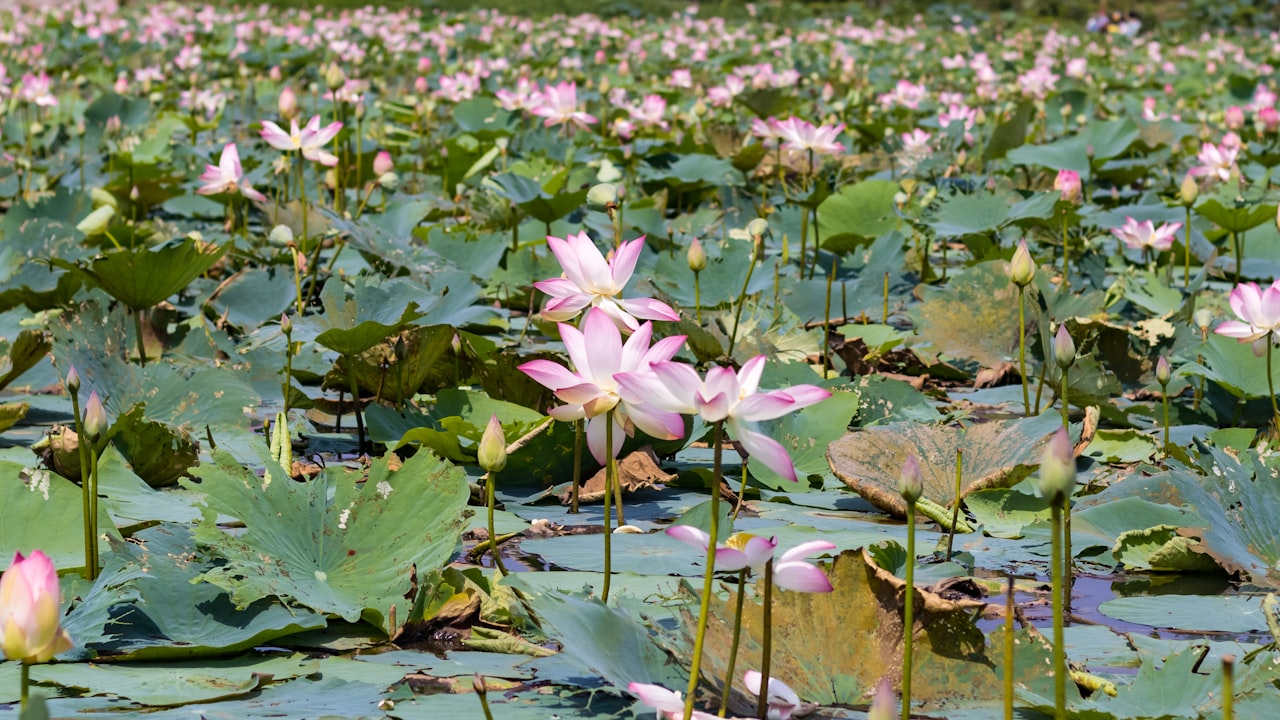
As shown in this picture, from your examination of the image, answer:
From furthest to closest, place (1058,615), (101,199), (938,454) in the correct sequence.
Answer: (101,199) → (938,454) → (1058,615)

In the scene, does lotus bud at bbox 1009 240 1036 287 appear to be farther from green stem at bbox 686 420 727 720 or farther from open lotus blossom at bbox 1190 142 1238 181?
open lotus blossom at bbox 1190 142 1238 181

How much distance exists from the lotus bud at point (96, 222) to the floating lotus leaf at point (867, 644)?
9.54 feet

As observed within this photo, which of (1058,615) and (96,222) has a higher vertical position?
(96,222)

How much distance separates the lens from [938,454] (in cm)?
195

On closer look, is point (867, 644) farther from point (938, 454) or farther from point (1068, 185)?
point (1068, 185)

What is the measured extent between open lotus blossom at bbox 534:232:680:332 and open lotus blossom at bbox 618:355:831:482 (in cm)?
40

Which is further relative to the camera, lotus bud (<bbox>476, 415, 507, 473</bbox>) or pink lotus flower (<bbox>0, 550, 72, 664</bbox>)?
lotus bud (<bbox>476, 415, 507, 473</bbox>)

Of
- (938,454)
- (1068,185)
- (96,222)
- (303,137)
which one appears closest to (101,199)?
(96,222)

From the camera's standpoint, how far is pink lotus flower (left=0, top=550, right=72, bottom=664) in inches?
33.9

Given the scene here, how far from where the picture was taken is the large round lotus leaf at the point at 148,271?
2.42m

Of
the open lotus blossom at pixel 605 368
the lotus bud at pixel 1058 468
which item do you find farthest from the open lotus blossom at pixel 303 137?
the lotus bud at pixel 1058 468

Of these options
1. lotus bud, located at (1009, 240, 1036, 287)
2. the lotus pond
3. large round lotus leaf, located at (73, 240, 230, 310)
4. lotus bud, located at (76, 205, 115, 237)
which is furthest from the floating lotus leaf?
lotus bud, located at (76, 205, 115, 237)

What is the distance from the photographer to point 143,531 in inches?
60.2

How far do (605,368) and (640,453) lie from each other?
867 millimetres
